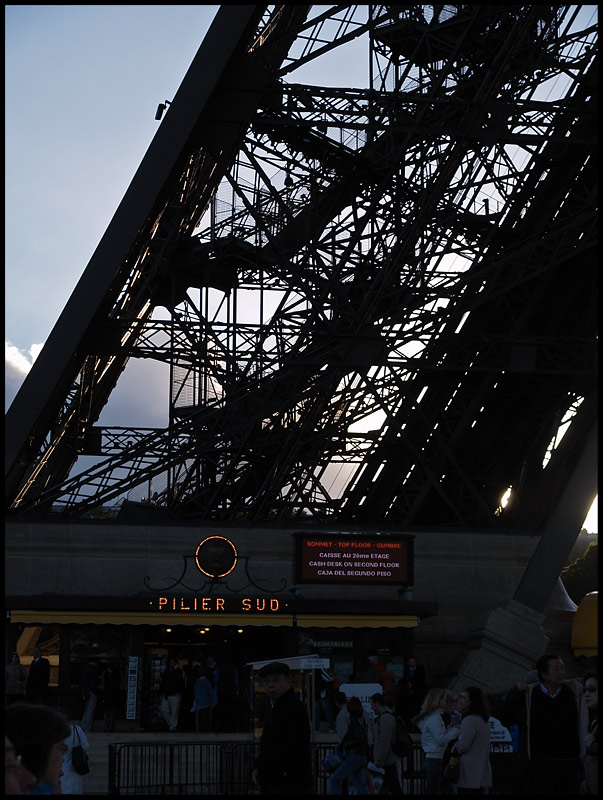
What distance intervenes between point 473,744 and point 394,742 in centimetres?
360

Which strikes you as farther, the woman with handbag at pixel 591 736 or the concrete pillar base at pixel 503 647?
the concrete pillar base at pixel 503 647

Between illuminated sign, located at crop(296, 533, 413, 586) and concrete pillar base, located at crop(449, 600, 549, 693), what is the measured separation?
2.30 m

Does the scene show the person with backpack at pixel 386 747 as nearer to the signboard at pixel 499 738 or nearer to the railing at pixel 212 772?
the signboard at pixel 499 738

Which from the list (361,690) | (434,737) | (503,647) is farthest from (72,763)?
(503,647)

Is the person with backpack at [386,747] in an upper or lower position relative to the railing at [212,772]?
upper

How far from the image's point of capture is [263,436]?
3488 cm

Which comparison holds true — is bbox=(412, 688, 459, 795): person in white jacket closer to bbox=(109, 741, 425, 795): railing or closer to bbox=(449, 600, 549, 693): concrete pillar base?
bbox=(109, 741, 425, 795): railing

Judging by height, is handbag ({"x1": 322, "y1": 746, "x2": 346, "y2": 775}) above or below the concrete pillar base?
below

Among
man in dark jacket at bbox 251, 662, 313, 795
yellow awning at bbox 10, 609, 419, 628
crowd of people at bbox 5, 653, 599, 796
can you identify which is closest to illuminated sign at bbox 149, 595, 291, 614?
yellow awning at bbox 10, 609, 419, 628

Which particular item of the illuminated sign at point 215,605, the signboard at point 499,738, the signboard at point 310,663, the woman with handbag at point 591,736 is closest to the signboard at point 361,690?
the signboard at point 310,663

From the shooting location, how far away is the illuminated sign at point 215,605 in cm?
2819

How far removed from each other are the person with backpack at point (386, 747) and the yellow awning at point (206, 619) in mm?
12825

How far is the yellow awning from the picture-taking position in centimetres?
2755

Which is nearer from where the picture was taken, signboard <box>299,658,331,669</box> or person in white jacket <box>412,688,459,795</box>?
person in white jacket <box>412,688,459,795</box>
